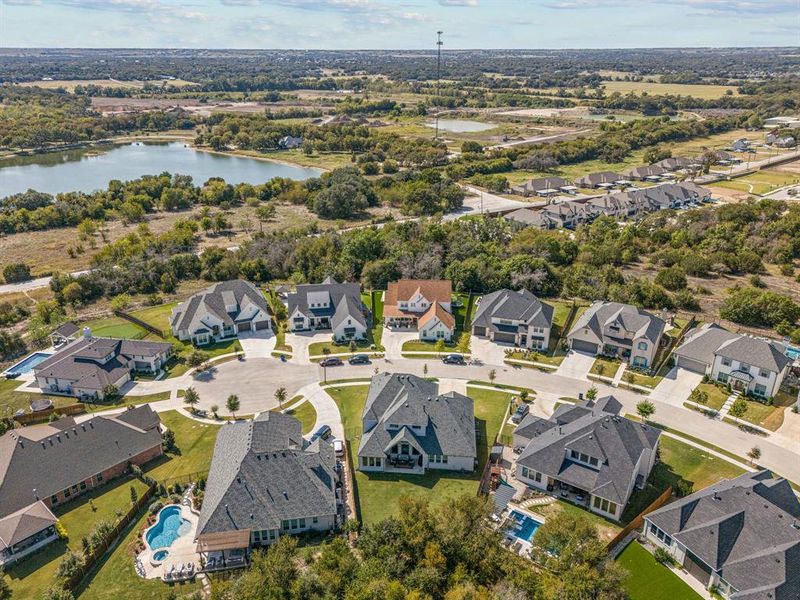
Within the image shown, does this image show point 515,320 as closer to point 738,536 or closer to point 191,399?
point 738,536

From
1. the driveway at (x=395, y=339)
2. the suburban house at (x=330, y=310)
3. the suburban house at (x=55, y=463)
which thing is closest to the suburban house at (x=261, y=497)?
the suburban house at (x=55, y=463)

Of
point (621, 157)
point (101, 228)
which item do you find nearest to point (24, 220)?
point (101, 228)

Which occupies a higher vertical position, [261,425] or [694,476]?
[261,425]

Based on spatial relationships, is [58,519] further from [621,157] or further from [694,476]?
[621,157]

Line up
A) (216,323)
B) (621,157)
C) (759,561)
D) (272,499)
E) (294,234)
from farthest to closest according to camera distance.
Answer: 1. (621,157)
2. (294,234)
3. (216,323)
4. (272,499)
5. (759,561)

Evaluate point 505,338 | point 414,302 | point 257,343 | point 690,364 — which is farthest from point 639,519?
point 257,343
